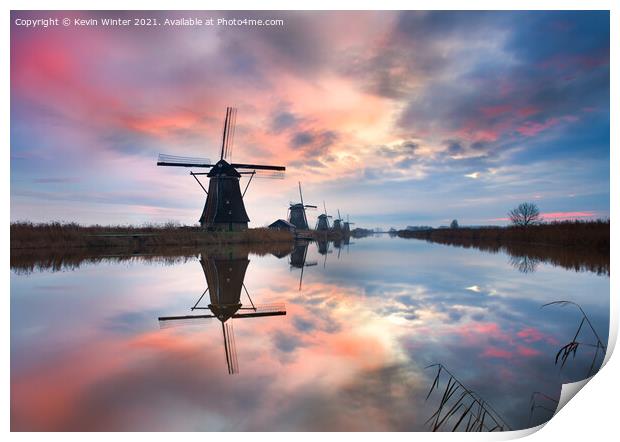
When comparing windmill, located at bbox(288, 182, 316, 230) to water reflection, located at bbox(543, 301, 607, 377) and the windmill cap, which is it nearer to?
the windmill cap

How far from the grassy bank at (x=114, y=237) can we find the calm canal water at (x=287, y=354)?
28.2 feet

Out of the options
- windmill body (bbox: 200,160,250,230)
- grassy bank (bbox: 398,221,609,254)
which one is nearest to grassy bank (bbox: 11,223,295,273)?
windmill body (bbox: 200,160,250,230)

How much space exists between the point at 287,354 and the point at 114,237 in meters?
15.5

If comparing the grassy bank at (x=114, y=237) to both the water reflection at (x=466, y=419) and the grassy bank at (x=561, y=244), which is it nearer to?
the grassy bank at (x=561, y=244)

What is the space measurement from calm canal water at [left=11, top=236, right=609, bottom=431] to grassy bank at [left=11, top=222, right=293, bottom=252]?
8583 mm

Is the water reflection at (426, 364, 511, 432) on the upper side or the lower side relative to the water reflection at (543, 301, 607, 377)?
lower

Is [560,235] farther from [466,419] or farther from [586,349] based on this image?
[466,419]

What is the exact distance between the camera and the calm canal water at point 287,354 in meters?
2.59

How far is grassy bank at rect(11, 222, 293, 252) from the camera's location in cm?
1374
